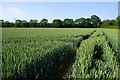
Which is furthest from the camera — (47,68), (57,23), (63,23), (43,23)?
(63,23)

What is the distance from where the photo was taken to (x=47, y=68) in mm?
6781

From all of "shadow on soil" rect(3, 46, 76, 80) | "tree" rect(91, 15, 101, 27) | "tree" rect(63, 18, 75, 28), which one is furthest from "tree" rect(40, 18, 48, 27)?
"shadow on soil" rect(3, 46, 76, 80)

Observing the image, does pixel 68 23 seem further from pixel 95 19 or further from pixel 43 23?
pixel 43 23

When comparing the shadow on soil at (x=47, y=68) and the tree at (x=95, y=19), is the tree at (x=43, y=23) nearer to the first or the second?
the tree at (x=95, y=19)

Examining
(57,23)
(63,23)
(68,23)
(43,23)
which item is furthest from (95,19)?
(43,23)

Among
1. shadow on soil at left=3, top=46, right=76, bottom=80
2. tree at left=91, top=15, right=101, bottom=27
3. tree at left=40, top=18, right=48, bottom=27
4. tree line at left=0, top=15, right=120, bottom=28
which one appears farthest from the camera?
tree at left=91, top=15, right=101, bottom=27

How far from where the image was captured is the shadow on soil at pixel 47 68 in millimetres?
6093

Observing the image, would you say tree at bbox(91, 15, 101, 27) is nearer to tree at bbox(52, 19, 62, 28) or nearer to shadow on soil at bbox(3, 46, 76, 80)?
tree at bbox(52, 19, 62, 28)

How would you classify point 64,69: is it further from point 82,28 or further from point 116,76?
point 82,28

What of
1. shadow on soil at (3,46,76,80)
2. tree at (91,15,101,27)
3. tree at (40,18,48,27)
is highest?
tree at (91,15,101,27)

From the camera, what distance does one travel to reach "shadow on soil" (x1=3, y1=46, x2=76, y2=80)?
6093 millimetres

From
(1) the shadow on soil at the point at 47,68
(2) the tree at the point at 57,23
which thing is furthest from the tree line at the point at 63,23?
(1) the shadow on soil at the point at 47,68

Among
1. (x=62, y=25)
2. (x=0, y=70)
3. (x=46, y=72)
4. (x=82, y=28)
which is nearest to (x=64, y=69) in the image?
(x=46, y=72)

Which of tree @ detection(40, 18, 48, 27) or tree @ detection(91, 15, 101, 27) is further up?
tree @ detection(91, 15, 101, 27)
